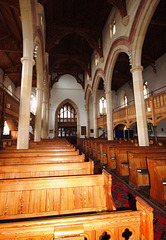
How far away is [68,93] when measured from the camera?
19328mm

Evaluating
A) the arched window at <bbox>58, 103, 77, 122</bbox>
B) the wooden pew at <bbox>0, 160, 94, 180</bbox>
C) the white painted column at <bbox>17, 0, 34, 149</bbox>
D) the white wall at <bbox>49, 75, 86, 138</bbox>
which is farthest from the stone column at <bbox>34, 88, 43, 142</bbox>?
the arched window at <bbox>58, 103, 77, 122</bbox>

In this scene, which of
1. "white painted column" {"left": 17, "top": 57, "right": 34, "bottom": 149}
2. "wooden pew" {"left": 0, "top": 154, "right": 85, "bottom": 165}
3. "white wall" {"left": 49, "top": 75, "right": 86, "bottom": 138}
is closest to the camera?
"wooden pew" {"left": 0, "top": 154, "right": 85, "bottom": 165}

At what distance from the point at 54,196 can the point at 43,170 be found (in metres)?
0.66

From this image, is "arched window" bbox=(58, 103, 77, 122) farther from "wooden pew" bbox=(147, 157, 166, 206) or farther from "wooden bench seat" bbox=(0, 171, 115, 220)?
"wooden bench seat" bbox=(0, 171, 115, 220)

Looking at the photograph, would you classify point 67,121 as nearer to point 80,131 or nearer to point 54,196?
point 80,131

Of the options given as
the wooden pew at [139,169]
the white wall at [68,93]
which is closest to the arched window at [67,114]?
the white wall at [68,93]

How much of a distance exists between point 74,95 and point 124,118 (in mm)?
10228

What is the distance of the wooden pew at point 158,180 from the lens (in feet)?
8.86

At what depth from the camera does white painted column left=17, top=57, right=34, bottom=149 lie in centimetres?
450

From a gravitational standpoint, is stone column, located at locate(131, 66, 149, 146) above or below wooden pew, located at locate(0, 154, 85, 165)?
above

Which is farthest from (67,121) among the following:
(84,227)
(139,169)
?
(84,227)

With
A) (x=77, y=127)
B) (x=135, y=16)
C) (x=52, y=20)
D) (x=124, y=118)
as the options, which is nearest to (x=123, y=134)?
(x=124, y=118)

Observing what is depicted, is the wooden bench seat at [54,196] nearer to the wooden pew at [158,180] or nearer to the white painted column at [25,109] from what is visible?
the wooden pew at [158,180]

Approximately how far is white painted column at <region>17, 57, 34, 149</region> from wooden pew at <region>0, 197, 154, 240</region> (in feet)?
13.1
